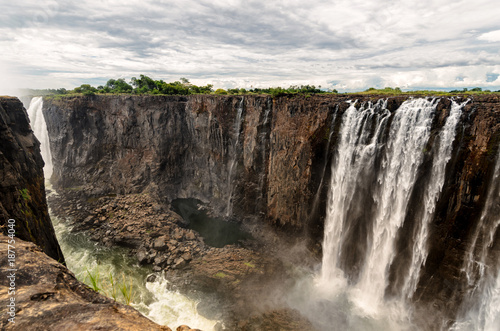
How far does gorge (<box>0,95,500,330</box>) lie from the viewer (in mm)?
15969

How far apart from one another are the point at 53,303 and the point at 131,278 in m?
12.5

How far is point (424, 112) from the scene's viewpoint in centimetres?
1733

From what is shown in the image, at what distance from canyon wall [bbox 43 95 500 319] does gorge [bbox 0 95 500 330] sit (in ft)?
0.36

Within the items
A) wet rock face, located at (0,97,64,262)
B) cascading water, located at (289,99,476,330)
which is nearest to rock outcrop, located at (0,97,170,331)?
wet rock face, located at (0,97,64,262)

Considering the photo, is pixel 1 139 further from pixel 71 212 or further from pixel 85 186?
pixel 85 186

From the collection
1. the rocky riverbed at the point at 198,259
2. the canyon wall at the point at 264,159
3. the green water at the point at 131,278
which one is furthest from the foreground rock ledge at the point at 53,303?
the canyon wall at the point at 264,159

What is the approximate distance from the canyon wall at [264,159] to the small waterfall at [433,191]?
0.85 ft

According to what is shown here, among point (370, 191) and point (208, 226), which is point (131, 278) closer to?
point (208, 226)

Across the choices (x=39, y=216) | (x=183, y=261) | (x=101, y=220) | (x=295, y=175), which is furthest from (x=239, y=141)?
(x=39, y=216)

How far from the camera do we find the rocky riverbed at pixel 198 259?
17953 mm

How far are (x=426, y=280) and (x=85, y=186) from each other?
4109cm

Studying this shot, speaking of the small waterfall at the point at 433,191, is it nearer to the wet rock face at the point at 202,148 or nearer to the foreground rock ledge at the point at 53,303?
the wet rock face at the point at 202,148

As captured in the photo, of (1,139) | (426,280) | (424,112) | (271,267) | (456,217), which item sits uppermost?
(424,112)

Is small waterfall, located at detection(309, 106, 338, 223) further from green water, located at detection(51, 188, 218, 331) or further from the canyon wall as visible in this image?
green water, located at detection(51, 188, 218, 331)
